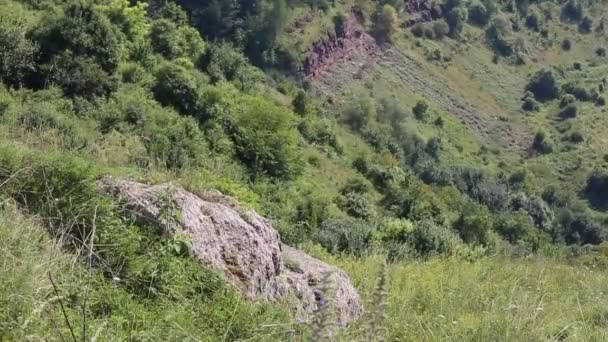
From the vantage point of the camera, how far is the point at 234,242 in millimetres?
5031

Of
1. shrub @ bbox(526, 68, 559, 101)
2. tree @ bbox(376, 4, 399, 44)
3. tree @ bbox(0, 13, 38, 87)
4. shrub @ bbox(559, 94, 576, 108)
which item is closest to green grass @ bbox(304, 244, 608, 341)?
tree @ bbox(0, 13, 38, 87)

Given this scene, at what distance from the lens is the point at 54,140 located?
5383 millimetres

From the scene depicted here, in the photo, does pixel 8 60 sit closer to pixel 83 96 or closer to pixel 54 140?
pixel 83 96

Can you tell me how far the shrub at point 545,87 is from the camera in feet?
278

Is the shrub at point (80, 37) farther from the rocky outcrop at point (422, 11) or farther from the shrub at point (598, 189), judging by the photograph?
the rocky outcrop at point (422, 11)

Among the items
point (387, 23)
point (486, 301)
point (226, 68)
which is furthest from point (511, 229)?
point (387, 23)

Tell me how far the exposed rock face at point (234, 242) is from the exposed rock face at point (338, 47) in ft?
190

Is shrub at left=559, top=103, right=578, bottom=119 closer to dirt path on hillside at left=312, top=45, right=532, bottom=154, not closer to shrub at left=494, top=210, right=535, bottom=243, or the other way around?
dirt path on hillside at left=312, top=45, right=532, bottom=154

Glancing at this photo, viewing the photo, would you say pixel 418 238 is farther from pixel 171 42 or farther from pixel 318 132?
pixel 318 132

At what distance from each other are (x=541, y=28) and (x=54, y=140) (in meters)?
101

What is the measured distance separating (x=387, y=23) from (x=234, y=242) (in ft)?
237

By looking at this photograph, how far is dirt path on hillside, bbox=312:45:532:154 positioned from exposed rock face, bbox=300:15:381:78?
785 mm

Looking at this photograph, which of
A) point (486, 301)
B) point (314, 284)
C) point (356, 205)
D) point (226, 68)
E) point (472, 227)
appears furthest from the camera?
point (226, 68)

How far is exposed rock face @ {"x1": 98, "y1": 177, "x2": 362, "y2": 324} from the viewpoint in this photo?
180 inches
